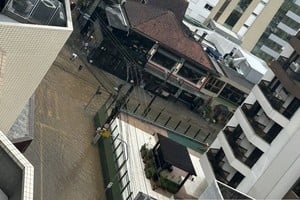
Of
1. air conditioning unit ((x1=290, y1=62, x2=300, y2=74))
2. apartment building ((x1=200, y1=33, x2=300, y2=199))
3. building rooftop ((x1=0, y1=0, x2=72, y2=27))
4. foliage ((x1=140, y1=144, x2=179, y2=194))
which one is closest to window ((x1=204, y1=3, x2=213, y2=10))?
apartment building ((x1=200, y1=33, x2=300, y2=199))

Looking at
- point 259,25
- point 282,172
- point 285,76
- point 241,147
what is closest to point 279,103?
point 285,76

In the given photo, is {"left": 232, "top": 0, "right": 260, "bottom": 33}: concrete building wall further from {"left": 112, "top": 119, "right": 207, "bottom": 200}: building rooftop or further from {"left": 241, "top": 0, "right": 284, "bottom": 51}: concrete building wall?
{"left": 112, "top": 119, "right": 207, "bottom": 200}: building rooftop

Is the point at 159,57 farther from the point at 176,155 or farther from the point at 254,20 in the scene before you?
the point at 254,20

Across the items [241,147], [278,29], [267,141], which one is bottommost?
[241,147]

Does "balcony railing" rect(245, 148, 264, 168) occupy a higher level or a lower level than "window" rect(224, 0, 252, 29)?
lower

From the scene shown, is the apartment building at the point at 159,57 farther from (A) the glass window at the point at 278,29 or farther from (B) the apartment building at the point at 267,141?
(A) the glass window at the point at 278,29

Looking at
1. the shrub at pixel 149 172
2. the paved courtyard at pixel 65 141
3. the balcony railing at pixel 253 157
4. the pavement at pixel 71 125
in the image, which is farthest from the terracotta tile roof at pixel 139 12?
the balcony railing at pixel 253 157
